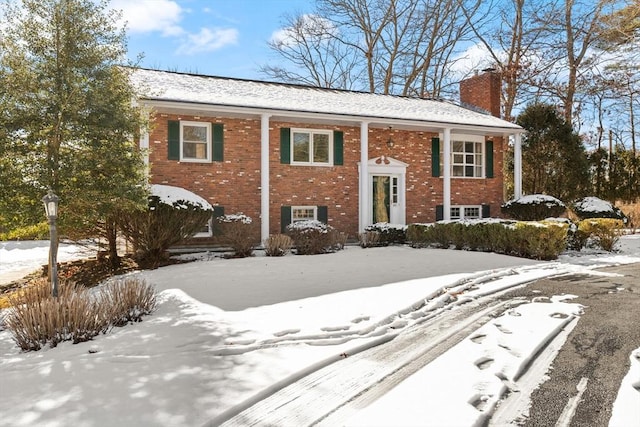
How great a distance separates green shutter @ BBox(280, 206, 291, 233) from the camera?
14664mm

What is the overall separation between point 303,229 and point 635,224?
16.5 meters

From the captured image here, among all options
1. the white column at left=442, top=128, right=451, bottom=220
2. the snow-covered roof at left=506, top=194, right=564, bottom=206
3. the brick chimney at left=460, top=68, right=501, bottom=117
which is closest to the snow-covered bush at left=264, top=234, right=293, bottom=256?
the white column at left=442, top=128, right=451, bottom=220

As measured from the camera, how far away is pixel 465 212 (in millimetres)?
17562

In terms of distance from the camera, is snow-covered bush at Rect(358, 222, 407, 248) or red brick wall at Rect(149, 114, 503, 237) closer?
red brick wall at Rect(149, 114, 503, 237)

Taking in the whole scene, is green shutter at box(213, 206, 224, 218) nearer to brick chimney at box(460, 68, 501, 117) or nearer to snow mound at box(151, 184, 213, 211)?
snow mound at box(151, 184, 213, 211)

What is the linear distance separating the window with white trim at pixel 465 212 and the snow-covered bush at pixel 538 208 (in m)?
1.69

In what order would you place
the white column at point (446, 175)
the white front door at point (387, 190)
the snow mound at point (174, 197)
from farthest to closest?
the white column at point (446, 175) < the white front door at point (387, 190) < the snow mound at point (174, 197)

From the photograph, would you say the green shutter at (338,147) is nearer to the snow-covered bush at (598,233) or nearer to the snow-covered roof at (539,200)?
the snow-covered roof at (539,200)

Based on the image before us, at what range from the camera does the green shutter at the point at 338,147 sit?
50.8ft

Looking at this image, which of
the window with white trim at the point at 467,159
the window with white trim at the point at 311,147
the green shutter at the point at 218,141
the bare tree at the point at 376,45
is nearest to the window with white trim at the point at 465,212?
the window with white trim at the point at 467,159

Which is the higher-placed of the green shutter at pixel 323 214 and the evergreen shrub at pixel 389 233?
the green shutter at pixel 323 214

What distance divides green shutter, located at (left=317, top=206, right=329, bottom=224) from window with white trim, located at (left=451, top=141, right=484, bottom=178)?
224 inches

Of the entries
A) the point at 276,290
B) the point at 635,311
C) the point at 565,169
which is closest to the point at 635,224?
the point at 565,169

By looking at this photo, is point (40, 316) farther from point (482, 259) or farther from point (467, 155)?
point (467, 155)
